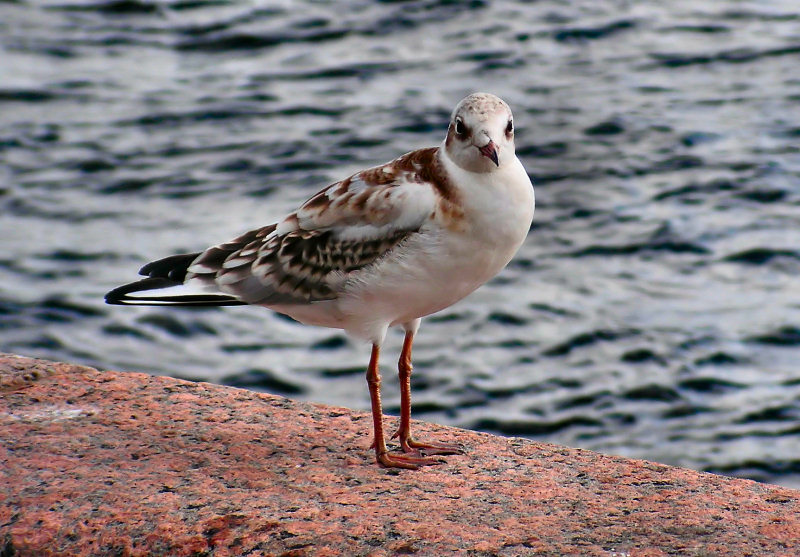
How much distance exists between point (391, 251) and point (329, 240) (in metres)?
0.44

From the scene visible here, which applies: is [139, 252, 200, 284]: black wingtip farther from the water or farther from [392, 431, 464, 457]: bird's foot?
the water

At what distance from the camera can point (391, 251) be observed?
5.20 m

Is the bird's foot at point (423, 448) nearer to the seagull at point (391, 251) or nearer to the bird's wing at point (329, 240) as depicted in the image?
Result: the seagull at point (391, 251)

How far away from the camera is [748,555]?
447 cm

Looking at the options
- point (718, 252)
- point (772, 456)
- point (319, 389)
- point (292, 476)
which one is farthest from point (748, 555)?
point (718, 252)

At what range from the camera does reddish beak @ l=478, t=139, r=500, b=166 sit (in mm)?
4898

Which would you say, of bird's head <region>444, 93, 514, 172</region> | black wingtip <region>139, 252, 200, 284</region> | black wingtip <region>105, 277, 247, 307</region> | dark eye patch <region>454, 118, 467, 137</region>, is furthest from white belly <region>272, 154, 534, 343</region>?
black wingtip <region>139, 252, 200, 284</region>

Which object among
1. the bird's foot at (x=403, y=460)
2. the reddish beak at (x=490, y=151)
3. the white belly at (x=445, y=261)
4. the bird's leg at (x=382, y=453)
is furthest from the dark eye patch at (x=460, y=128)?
the bird's foot at (x=403, y=460)

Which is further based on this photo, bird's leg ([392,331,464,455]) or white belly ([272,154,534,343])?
bird's leg ([392,331,464,455])

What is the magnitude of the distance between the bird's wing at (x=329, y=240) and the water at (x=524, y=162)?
408cm

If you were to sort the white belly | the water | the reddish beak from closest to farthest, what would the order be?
the reddish beak → the white belly → the water

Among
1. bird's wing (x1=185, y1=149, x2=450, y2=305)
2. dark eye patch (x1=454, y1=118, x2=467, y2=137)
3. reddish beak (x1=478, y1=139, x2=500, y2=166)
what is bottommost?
bird's wing (x1=185, y1=149, x2=450, y2=305)

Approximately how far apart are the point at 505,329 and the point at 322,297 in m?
5.31

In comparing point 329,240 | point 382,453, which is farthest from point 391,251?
point 382,453
